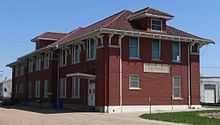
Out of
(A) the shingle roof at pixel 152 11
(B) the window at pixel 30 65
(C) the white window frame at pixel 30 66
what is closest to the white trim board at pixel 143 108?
(A) the shingle roof at pixel 152 11

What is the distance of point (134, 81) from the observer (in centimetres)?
3416

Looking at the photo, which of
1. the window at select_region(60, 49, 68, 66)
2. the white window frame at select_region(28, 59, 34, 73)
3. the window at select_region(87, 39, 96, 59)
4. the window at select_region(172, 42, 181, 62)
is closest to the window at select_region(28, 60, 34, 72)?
the white window frame at select_region(28, 59, 34, 73)

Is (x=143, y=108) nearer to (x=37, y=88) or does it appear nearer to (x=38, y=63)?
(x=37, y=88)

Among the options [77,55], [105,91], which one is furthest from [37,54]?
[105,91]

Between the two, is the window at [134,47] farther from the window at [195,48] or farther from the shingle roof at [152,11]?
the window at [195,48]

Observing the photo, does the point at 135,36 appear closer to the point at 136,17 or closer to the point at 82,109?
the point at 136,17

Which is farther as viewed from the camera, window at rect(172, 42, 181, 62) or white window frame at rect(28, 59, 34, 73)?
white window frame at rect(28, 59, 34, 73)

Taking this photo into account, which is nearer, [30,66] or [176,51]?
[176,51]

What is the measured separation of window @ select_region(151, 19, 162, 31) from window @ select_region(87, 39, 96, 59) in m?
4.99

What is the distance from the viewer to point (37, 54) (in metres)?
49.8

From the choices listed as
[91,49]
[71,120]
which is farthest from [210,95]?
[71,120]

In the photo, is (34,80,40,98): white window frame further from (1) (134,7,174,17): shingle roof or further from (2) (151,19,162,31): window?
(2) (151,19,162,31): window

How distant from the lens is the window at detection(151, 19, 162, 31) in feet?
117

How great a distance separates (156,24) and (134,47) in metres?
3.11
